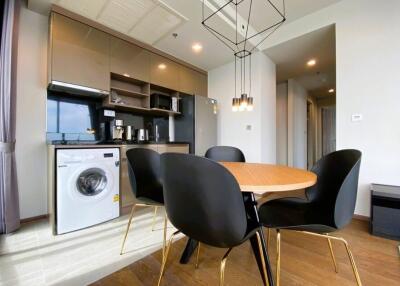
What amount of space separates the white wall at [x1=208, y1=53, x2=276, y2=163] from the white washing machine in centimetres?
218

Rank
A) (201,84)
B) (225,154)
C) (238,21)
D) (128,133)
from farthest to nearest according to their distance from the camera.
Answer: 1. (201,84)
2. (128,133)
3. (238,21)
4. (225,154)

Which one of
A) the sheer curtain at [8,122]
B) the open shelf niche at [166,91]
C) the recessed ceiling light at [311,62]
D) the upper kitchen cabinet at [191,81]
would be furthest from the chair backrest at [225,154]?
the recessed ceiling light at [311,62]

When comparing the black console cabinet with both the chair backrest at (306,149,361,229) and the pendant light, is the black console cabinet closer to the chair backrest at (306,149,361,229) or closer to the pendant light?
the chair backrest at (306,149,361,229)

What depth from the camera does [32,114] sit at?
2.28 meters

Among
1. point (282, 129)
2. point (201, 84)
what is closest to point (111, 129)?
point (201, 84)

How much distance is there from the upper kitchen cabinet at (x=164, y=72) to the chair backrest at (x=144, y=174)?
1768 millimetres

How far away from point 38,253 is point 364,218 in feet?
11.3

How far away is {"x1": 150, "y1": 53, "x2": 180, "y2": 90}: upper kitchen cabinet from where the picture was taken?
122 inches

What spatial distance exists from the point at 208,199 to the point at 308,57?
3.89 meters

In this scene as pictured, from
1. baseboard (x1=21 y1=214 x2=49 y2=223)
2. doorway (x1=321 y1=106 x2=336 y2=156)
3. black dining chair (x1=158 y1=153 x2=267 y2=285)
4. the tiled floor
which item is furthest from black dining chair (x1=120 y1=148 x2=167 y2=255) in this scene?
doorway (x1=321 y1=106 x2=336 y2=156)

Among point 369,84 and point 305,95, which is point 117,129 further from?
point 305,95

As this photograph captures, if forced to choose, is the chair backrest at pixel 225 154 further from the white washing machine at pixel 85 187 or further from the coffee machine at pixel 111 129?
the coffee machine at pixel 111 129

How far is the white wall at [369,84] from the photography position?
6.91 feet

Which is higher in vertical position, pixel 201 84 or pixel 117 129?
pixel 201 84
